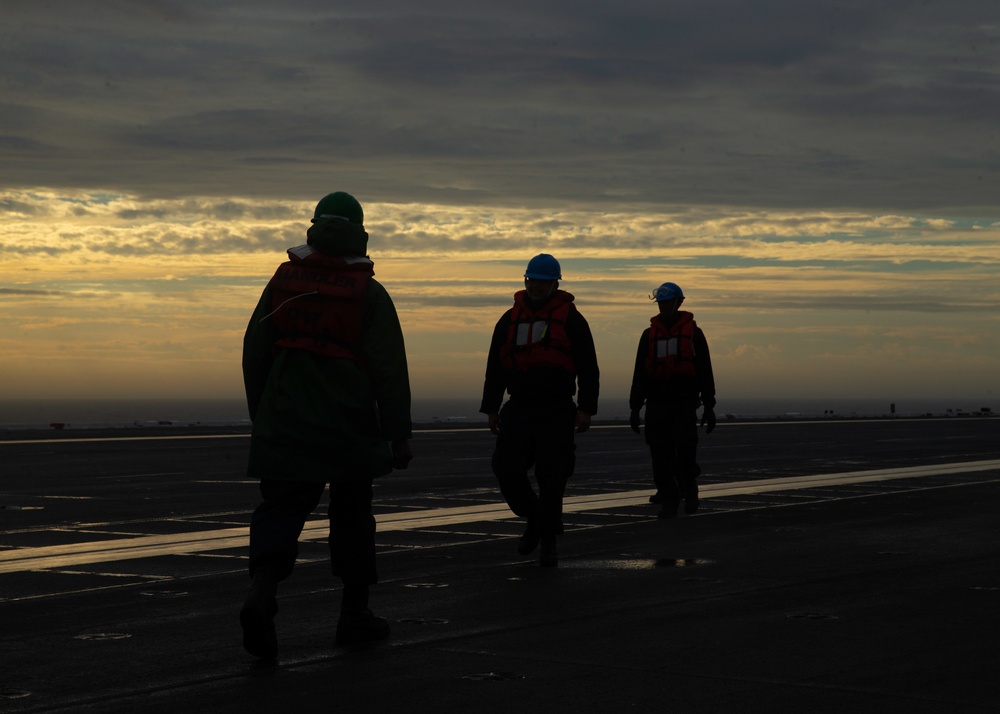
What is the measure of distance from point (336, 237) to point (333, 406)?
2.60 feet

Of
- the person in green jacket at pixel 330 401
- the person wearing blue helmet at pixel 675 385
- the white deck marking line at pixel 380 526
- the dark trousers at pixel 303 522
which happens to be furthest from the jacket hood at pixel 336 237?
the person wearing blue helmet at pixel 675 385

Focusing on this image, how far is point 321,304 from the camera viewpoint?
259 inches

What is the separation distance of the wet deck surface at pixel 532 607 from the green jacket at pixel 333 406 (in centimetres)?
83

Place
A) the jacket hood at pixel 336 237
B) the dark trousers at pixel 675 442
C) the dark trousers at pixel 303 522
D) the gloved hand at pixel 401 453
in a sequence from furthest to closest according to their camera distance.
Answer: the dark trousers at pixel 675 442 < the jacket hood at pixel 336 237 < the gloved hand at pixel 401 453 < the dark trousers at pixel 303 522

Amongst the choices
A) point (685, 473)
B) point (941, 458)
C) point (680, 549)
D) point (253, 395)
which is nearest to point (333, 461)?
point (253, 395)

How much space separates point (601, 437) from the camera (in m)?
32.2

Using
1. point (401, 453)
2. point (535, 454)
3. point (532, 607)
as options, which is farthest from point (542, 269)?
point (401, 453)

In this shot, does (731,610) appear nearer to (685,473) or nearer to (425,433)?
→ (685,473)

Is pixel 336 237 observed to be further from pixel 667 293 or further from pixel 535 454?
pixel 667 293

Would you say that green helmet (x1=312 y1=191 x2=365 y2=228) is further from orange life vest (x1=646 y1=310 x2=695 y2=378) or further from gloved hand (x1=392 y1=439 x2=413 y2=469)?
orange life vest (x1=646 y1=310 x2=695 y2=378)

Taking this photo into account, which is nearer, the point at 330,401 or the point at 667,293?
the point at 330,401

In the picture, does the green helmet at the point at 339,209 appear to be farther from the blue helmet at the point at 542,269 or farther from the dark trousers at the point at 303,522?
Result: the blue helmet at the point at 542,269

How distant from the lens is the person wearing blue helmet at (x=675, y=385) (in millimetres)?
13258

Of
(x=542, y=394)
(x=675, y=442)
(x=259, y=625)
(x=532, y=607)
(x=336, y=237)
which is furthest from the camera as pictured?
(x=675, y=442)
